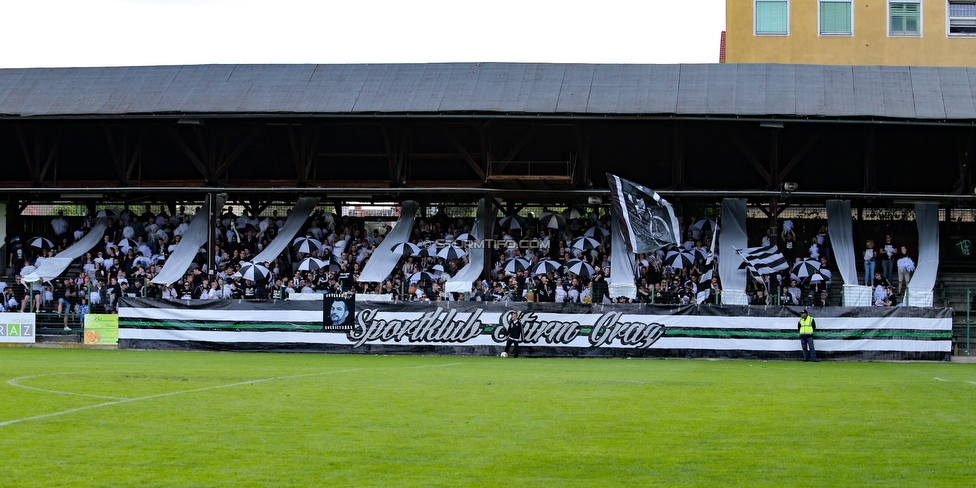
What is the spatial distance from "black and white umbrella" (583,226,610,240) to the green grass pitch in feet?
50.6

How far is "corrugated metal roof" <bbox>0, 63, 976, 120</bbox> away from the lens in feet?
120

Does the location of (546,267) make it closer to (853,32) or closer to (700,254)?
(700,254)

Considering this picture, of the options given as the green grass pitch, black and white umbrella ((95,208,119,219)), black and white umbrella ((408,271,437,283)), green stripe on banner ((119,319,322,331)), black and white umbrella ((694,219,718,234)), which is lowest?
the green grass pitch

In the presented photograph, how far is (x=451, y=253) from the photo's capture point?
36656mm

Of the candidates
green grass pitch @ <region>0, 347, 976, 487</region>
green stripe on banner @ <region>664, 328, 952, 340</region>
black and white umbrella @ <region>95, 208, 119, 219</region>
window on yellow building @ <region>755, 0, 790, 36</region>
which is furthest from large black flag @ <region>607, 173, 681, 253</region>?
window on yellow building @ <region>755, 0, 790, 36</region>

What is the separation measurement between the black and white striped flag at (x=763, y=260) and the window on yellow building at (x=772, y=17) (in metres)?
18.9

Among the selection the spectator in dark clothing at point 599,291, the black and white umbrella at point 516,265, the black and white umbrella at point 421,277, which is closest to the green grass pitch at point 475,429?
the spectator in dark clothing at point 599,291

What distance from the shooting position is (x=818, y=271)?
114 ft

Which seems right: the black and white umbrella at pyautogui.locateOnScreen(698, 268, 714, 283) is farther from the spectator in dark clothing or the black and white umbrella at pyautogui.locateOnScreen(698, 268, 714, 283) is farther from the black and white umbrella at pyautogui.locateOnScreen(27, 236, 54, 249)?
the black and white umbrella at pyautogui.locateOnScreen(27, 236, 54, 249)

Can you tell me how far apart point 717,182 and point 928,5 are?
59.2 feet

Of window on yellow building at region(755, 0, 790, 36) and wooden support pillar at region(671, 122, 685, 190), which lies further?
window on yellow building at region(755, 0, 790, 36)

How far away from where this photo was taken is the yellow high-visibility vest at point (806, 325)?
30.0m

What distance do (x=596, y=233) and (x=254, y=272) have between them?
37.9 feet

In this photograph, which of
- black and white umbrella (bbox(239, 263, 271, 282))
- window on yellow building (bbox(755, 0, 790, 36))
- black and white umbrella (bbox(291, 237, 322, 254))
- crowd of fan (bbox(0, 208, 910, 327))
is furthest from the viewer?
window on yellow building (bbox(755, 0, 790, 36))
